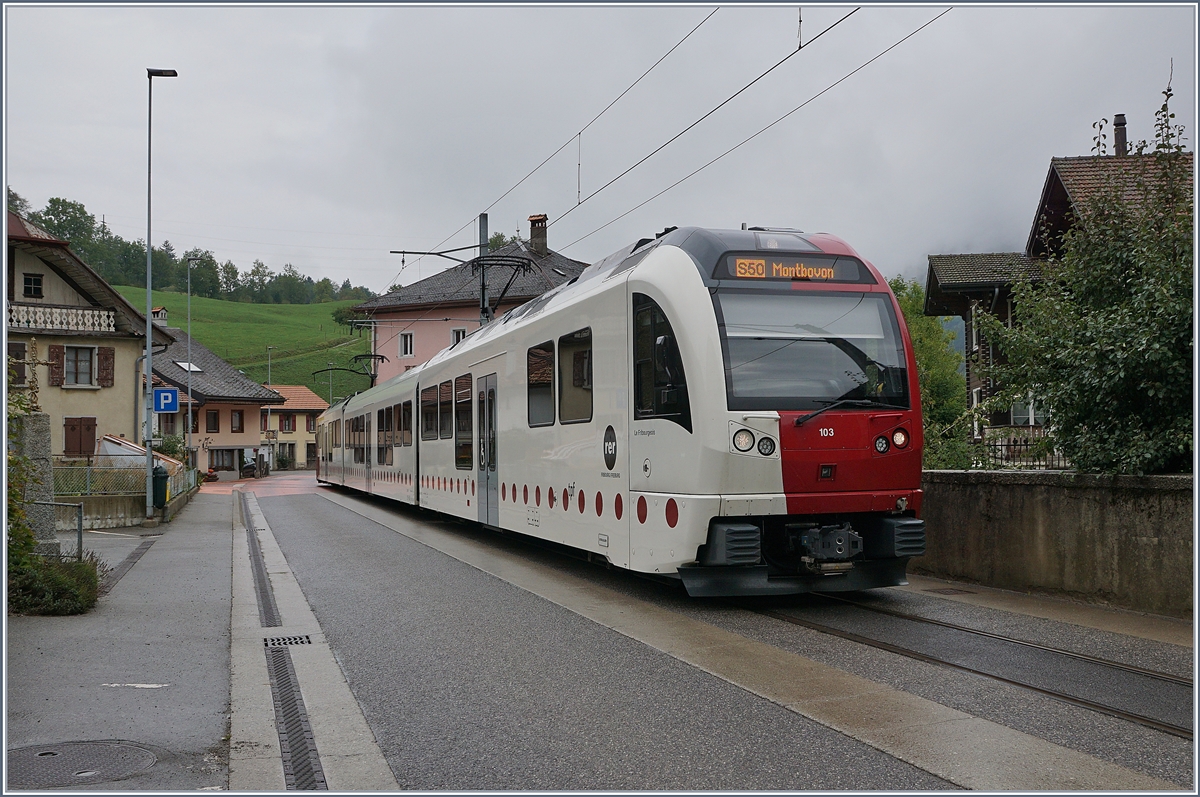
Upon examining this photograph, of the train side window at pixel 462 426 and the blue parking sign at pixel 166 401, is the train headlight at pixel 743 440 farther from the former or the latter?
the blue parking sign at pixel 166 401

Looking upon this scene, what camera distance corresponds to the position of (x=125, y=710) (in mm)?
6043

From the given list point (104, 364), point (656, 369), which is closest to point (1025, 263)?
point (656, 369)

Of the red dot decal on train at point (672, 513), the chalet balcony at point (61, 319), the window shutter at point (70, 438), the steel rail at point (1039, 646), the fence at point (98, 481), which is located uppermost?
the chalet balcony at point (61, 319)

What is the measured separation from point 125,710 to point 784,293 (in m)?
6.08

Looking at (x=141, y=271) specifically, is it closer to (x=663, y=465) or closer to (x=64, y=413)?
(x=64, y=413)

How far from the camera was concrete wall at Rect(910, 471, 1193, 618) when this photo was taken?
870 centimetres

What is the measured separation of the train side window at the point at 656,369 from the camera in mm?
9117

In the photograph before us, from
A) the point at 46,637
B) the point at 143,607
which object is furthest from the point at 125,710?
the point at 143,607

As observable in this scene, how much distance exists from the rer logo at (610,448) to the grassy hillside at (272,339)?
295 feet

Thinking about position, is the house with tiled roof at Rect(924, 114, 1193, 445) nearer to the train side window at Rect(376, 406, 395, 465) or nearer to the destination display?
the destination display

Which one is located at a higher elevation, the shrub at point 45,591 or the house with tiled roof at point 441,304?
the house with tiled roof at point 441,304

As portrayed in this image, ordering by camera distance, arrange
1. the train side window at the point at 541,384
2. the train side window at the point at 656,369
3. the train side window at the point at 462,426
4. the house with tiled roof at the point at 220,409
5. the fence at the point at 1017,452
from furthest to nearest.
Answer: the house with tiled roof at the point at 220,409 → the train side window at the point at 462,426 → the train side window at the point at 541,384 → the fence at the point at 1017,452 → the train side window at the point at 656,369

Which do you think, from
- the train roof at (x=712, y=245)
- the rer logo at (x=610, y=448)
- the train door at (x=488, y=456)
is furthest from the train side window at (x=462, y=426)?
the rer logo at (x=610, y=448)

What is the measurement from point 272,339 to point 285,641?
110 m
